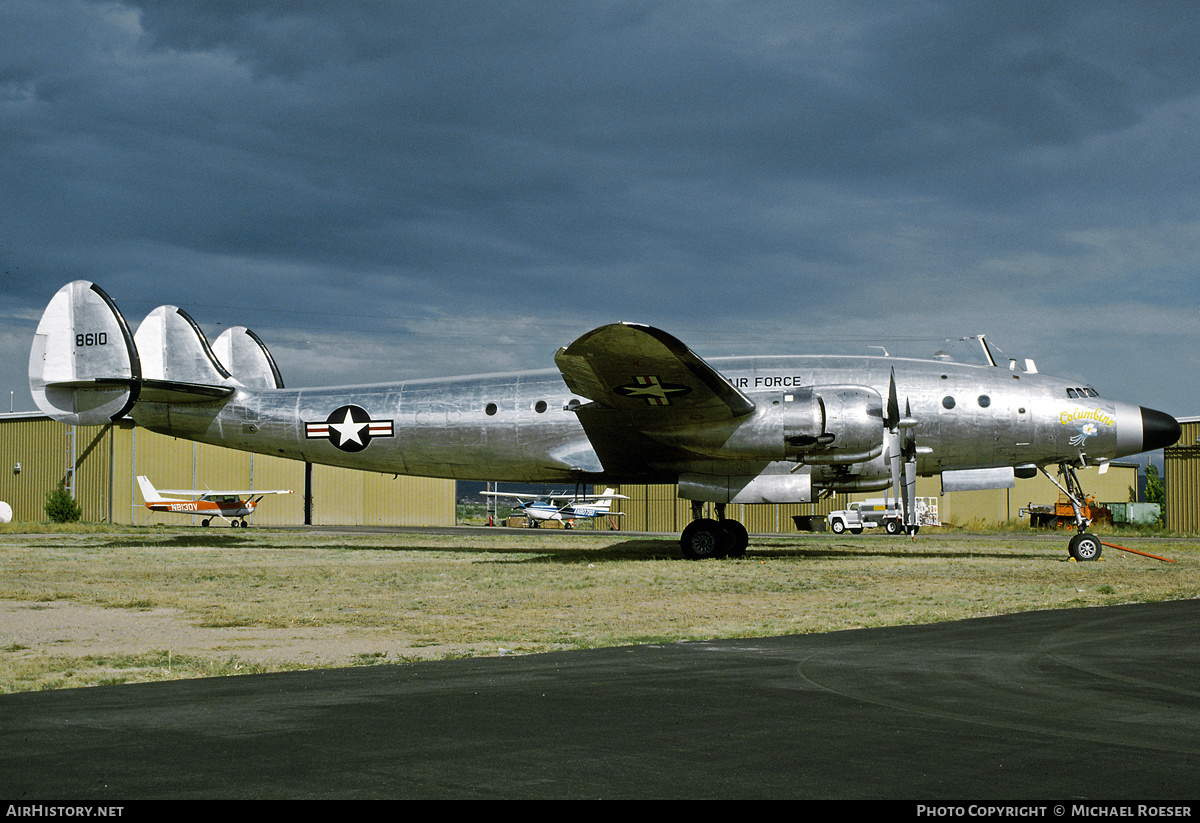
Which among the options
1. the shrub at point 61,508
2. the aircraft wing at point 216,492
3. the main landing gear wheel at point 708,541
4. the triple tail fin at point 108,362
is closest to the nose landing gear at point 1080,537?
the main landing gear wheel at point 708,541

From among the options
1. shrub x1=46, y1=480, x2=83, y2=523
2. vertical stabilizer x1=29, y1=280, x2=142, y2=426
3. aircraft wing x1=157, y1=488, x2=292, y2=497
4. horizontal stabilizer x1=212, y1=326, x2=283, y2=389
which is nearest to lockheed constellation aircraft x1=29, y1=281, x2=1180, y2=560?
vertical stabilizer x1=29, y1=280, x2=142, y2=426

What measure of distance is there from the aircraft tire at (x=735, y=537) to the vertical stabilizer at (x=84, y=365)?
15030 millimetres

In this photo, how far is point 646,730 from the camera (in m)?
5.45

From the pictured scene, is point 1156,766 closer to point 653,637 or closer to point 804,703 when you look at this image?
point 804,703

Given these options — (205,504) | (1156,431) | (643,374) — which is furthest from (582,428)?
(205,504)

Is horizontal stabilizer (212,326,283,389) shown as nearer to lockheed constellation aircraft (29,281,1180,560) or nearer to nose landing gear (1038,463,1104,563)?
lockheed constellation aircraft (29,281,1180,560)

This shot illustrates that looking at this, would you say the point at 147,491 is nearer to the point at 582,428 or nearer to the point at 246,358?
the point at 246,358

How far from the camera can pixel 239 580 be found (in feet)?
52.7

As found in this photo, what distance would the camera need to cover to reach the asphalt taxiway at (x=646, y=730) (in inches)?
169

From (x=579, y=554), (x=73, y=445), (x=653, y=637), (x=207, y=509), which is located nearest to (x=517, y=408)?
(x=579, y=554)

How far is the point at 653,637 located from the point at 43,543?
2360cm

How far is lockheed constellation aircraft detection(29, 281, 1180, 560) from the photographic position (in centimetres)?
1917

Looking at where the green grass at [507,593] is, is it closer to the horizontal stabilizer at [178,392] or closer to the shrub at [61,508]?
the horizontal stabilizer at [178,392]

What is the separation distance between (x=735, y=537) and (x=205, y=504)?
35195mm
